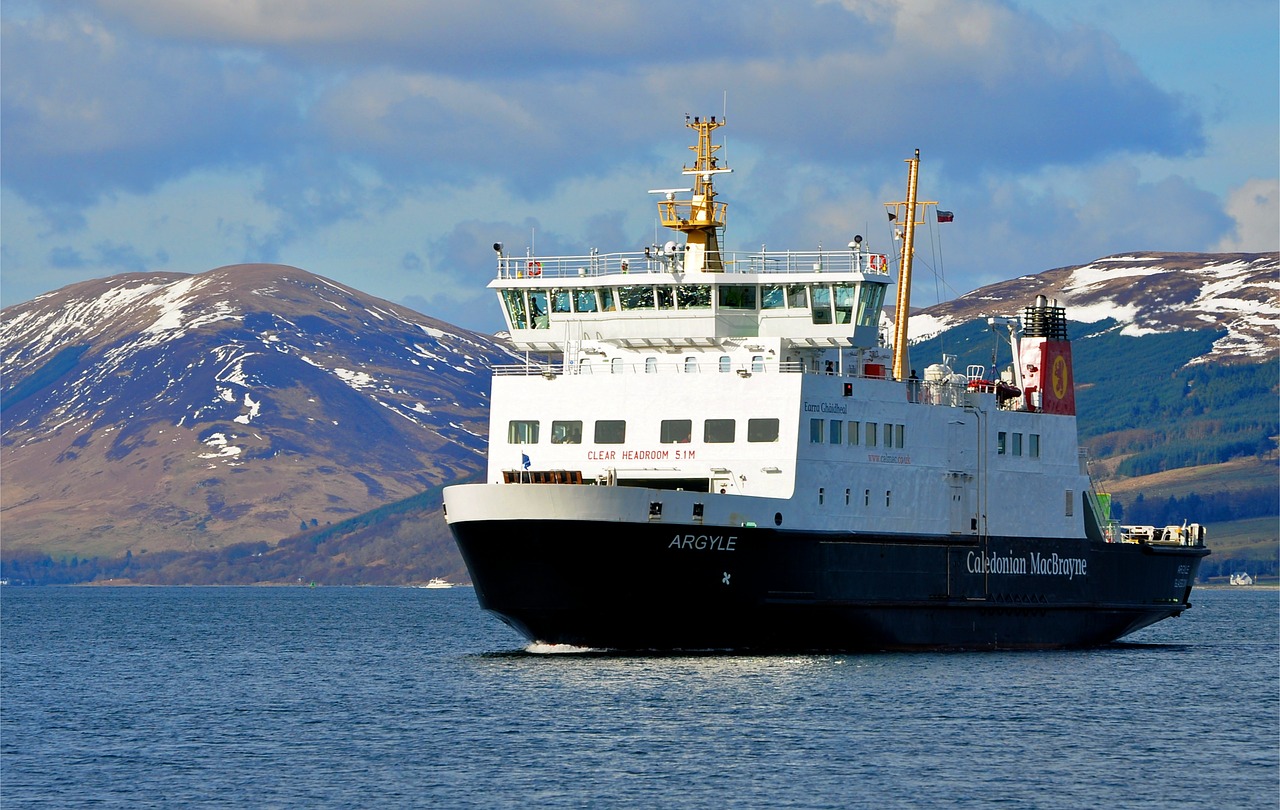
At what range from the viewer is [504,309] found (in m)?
47.6

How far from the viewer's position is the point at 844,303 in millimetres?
45219

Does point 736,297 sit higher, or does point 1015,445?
point 736,297

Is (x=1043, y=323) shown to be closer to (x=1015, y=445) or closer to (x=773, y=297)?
(x=1015, y=445)

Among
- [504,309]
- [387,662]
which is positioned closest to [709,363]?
[504,309]

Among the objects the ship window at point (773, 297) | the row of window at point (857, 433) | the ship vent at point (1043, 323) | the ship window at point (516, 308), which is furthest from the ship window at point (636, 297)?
the ship vent at point (1043, 323)

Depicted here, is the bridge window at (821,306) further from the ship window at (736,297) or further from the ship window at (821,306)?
the ship window at (736,297)

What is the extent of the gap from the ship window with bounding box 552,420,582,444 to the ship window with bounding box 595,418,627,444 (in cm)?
50

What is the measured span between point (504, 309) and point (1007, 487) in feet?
44.7

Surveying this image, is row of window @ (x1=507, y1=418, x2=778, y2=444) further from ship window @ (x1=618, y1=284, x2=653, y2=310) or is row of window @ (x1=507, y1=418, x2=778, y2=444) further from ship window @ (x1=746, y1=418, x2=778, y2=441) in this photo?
ship window @ (x1=618, y1=284, x2=653, y2=310)

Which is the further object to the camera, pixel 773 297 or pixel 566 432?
pixel 773 297

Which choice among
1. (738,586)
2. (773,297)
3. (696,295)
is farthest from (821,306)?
(738,586)

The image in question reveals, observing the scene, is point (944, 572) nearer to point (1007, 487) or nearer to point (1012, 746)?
point (1007, 487)

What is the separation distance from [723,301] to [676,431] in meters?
3.66

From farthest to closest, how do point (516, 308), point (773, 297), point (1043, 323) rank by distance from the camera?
point (1043, 323) < point (516, 308) < point (773, 297)
